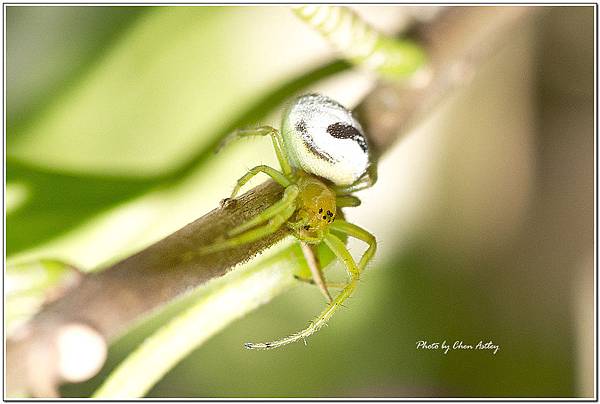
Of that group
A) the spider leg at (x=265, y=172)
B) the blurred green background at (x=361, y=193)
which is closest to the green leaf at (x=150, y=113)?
the blurred green background at (x=361, y=193)

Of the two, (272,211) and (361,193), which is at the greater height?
(272,211)

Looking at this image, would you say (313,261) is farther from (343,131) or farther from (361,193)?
(361,193)

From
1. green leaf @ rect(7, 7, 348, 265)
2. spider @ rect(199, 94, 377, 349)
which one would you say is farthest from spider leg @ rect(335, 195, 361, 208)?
green leaf @ rect(7, 7, 348, 265)

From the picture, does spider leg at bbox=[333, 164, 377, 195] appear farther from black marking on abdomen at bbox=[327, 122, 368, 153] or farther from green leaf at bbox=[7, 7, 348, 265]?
green leaf at bbox=[7, 7, 348, 265]

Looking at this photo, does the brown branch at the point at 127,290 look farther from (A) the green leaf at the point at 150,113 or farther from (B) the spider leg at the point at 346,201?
(A) the green leaf at the point at 150,113

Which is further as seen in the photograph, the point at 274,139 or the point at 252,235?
the point at 274,139

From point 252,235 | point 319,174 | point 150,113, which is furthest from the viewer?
point 150,113

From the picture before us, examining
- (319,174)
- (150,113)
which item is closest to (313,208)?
(319,174)
